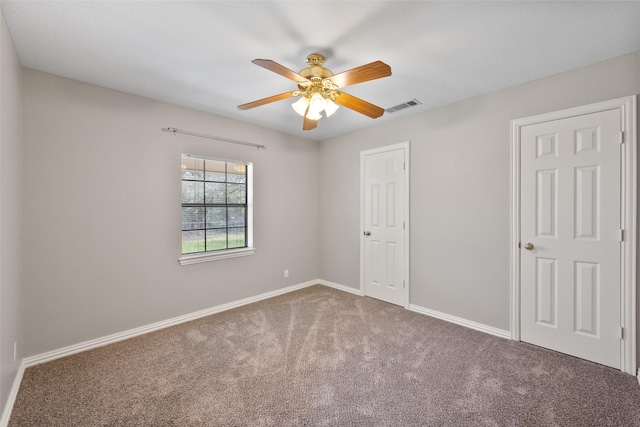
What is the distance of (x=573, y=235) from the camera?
7.84 feet

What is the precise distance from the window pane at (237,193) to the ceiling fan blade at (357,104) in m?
2.05

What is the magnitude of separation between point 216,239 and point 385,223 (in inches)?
90.2

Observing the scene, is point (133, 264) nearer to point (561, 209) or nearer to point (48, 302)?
point (48, 302)

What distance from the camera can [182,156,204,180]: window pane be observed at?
3.29 meters

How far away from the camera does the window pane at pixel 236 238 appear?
3777 millimetres

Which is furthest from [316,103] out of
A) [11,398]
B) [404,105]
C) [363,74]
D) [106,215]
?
[11,398]

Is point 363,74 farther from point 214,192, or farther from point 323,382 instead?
point 214,192

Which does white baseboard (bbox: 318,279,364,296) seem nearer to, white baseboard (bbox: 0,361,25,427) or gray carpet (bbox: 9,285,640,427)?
gray carpet (bbox: 9,285,640,427)

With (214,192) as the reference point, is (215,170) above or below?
above

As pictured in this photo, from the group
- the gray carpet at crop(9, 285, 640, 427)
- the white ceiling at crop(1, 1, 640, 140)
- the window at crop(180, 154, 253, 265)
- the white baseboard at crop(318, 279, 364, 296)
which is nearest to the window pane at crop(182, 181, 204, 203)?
the window at crop(180, 154, 253, 265)

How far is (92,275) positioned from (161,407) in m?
1.54

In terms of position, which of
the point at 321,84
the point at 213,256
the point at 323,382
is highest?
the point at 321,84

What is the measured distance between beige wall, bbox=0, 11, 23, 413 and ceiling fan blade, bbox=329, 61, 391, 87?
2.07 metres

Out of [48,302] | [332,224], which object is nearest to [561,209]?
[332,224]
